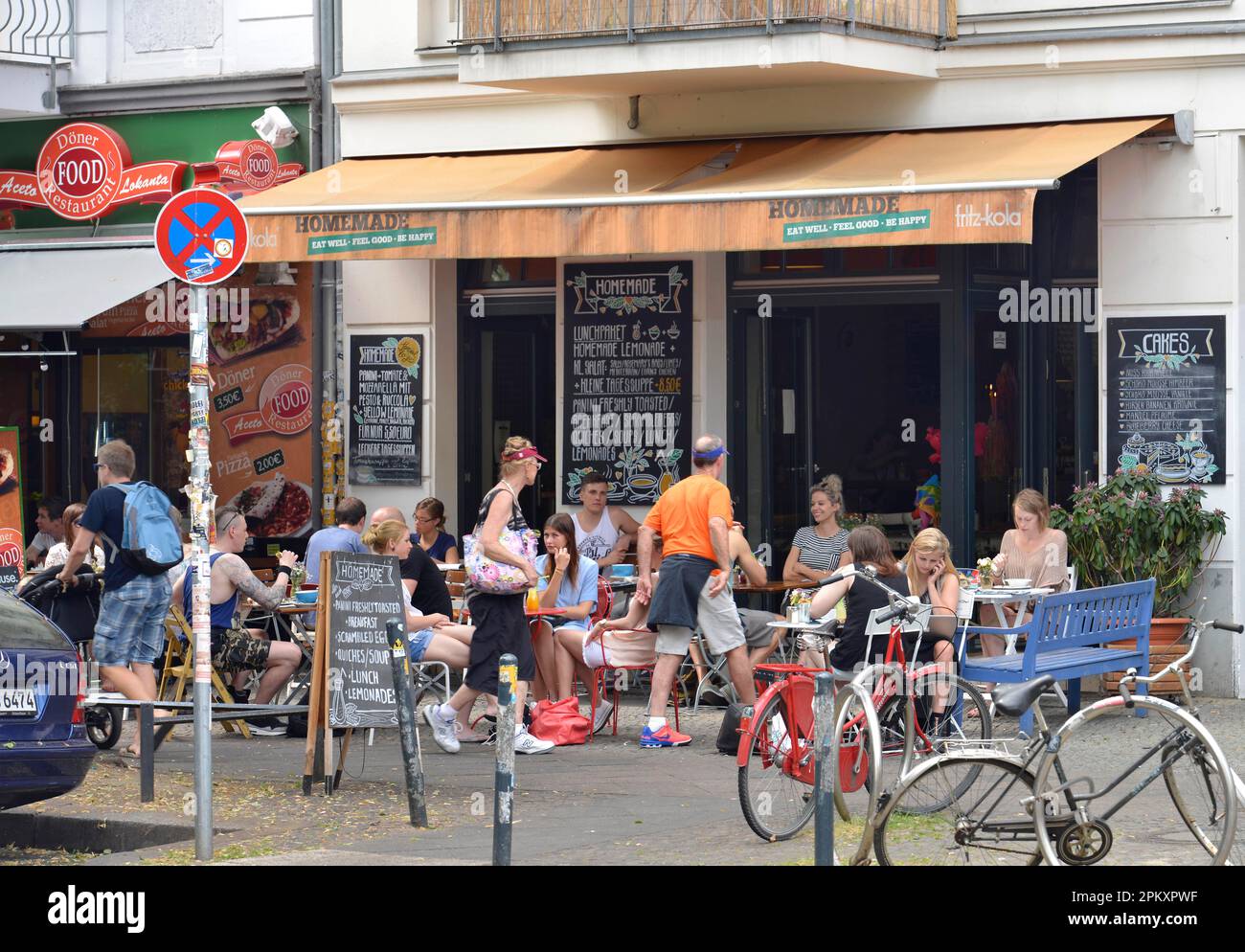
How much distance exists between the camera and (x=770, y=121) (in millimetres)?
14547

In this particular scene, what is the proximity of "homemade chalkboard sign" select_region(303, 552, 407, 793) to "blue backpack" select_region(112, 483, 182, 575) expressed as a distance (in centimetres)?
154

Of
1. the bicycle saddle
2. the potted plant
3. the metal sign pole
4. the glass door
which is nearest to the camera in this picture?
the bicycle saddle

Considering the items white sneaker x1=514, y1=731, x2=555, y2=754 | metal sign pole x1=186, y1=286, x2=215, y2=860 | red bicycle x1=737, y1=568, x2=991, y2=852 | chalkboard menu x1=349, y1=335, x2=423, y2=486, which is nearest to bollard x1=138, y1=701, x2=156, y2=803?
metal sign pole x1=186, y1=286, x2=215, y2=860

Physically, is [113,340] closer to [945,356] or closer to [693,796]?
[945,356]

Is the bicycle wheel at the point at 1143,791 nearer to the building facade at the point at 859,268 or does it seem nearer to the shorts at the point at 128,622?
the building facade at the point at 859,268

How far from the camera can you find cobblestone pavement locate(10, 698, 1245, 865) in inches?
323

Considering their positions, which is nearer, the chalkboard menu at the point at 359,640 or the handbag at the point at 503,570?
the chalkboard menu at the point at 359,640

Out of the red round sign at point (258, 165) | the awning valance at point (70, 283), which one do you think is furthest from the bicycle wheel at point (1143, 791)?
the awning valance at point (70, 283)

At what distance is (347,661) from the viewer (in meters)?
9.76

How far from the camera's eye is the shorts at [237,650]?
11.8 meters

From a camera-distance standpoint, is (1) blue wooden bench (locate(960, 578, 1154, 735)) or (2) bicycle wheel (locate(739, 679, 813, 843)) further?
(1) blue wooden bench (locate(960, 578, 1154, 735))

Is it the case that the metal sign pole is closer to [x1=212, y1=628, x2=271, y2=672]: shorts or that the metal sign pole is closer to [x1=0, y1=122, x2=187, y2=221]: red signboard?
[x1=212, y1=628, x2=271, y2=672]: shorts

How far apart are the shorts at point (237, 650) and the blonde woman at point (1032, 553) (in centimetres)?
462

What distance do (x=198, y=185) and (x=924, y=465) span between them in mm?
7019
